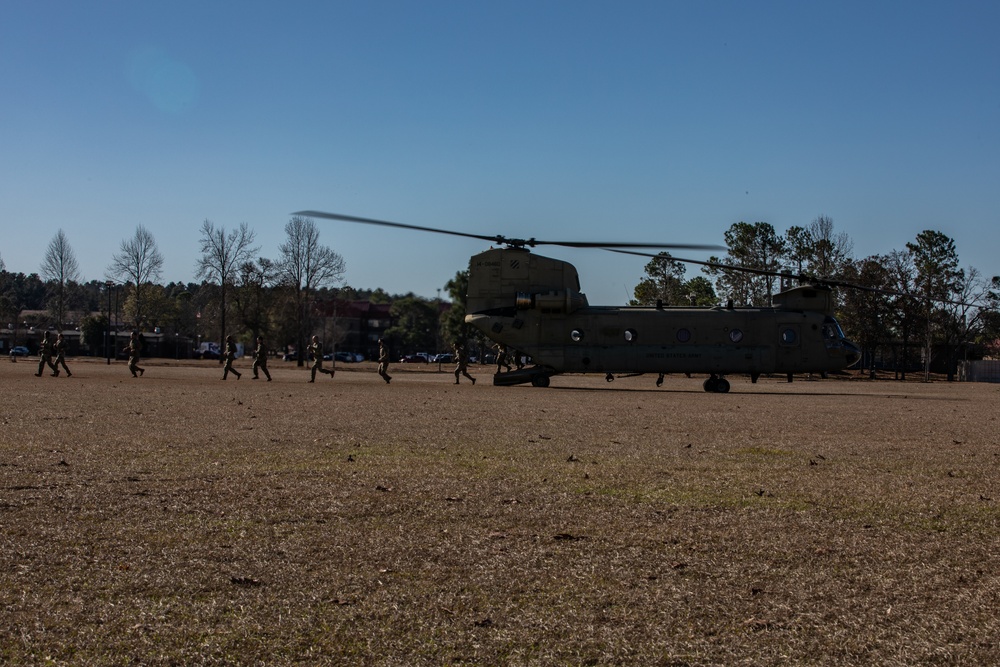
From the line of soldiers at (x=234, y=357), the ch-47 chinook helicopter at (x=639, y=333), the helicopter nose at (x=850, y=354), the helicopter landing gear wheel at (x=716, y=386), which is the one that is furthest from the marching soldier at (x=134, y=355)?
the helicopter nose at (x=850, y=354)

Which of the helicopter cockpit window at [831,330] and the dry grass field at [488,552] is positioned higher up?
the helicopter cockpit window at [831,330]

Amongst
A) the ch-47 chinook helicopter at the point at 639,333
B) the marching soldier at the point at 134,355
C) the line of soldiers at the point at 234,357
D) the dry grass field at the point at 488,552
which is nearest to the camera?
the dry grass field at the point at 488,552

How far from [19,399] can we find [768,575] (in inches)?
721

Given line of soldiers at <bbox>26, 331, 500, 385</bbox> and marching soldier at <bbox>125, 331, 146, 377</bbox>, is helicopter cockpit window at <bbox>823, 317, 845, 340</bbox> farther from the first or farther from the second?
marching soldier at <bbox>125, 331, 146, 377</bbox>

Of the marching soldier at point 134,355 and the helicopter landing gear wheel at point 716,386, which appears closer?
the helicopter landing gear wheel at point 716,386

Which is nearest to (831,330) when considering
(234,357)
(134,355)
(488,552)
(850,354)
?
(850,354)

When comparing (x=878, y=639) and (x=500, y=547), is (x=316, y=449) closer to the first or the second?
(x=500, y=547)

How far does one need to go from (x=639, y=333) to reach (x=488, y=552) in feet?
86.5

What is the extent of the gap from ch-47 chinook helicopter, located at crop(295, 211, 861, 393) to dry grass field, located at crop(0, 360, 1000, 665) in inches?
745

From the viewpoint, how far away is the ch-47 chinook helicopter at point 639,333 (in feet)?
104

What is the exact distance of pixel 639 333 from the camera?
31906mm

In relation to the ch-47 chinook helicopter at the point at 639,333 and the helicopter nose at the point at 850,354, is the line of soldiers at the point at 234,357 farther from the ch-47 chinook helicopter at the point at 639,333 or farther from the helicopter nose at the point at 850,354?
the helicopter nose at the point at 850,354

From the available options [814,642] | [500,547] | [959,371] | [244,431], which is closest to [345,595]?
[500,547]

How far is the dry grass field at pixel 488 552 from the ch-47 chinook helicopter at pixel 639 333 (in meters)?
18.9
